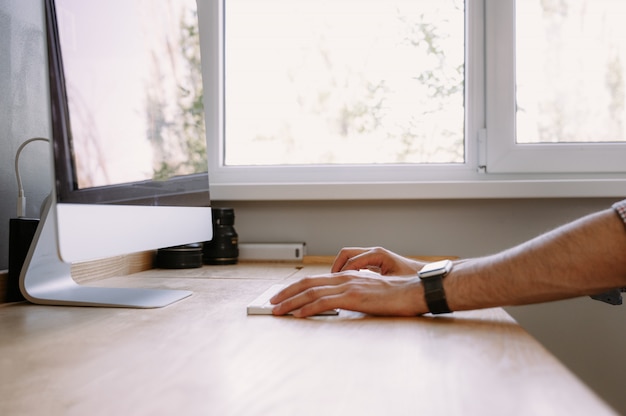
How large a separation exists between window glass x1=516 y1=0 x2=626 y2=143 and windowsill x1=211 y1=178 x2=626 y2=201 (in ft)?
0.71

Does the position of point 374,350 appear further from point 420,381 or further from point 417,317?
point 417,317

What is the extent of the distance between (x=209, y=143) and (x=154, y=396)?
172 centimetres

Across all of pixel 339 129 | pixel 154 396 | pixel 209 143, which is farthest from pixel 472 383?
pixel 209 143

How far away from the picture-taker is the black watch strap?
91 centimetres

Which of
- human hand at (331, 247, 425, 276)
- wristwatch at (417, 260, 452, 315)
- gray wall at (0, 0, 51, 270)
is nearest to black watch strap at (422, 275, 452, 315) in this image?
wristwatch at (417, 260, 452, 315)

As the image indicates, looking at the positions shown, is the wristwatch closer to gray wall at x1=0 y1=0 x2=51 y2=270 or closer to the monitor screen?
the monitor screen

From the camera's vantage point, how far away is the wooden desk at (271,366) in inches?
19.2

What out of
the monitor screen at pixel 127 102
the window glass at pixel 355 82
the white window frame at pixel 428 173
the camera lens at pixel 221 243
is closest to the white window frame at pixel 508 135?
the white window frame at pixel 428 173

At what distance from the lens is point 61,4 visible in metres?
0.81

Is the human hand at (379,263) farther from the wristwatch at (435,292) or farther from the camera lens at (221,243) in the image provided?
the camera lens at (221,243)

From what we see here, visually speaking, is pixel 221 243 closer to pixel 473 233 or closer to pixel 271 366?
pixel 473 233

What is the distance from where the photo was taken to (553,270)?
87 cm

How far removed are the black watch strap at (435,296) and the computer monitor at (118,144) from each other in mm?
443

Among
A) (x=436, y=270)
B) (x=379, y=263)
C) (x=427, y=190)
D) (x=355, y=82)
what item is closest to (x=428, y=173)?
(x=427, y=190)
